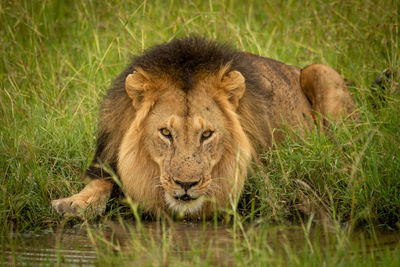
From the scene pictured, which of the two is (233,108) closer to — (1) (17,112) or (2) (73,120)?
(2) (73,120)

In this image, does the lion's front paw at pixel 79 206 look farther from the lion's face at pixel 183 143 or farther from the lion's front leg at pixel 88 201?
the lion's face at pixel 183 143

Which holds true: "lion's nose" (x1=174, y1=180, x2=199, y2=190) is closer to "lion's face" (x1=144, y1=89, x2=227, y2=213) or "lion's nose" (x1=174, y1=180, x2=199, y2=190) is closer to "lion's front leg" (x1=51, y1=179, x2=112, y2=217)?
"lion's face" (x1=144, y1=89, x2=227, y2=213)

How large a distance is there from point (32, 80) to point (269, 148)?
3166 millimetres

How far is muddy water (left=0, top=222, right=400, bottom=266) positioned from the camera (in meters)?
4.11

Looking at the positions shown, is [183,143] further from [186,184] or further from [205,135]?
[186,184]

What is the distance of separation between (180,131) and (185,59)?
2.40 ft

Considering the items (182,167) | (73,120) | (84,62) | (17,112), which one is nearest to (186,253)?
(182,167)

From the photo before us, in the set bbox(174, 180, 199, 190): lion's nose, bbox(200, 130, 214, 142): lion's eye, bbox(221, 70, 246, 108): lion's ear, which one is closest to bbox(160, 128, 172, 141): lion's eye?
bbox(200, 130, 214, 142): lion's eye

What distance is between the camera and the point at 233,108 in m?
5.56

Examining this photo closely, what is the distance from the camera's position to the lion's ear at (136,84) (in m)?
5.40

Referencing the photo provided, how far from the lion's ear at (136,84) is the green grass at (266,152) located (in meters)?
1.03

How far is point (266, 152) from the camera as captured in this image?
6008 millimetres

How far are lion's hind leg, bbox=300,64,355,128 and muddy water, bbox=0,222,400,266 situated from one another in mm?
2549

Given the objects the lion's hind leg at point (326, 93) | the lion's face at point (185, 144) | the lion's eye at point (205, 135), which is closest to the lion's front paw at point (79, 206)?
the lion's face at point (185, 144)
